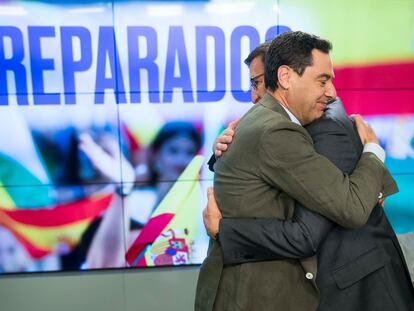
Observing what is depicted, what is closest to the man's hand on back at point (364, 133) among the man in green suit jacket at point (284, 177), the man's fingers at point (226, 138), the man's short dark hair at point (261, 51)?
the man in green suit jacket at point (284, 177)

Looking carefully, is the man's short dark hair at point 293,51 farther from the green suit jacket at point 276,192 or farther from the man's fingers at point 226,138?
the man's fingers at point 226,138

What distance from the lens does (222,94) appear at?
2.71 m

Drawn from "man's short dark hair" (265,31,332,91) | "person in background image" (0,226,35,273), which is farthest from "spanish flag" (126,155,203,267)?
"man's short dark hair" (265,31,332,91)

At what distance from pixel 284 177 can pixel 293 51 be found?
15.8 inches

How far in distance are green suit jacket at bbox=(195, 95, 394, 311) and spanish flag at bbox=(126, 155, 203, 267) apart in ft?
4.70

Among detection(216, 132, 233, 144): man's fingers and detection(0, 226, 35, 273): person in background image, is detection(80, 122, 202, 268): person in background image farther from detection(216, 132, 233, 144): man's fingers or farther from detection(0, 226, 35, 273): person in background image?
detection(216, 132, 233, 144): man's fingers

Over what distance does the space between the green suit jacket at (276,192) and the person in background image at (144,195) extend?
4.76 ft

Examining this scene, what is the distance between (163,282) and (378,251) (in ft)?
6.18

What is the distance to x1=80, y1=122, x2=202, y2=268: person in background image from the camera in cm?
270

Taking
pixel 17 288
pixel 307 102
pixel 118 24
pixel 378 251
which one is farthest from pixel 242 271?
pixel 17 288

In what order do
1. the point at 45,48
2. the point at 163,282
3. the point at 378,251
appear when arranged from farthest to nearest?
the point at 163,282 < the point at 45,48 < the point at 378,251

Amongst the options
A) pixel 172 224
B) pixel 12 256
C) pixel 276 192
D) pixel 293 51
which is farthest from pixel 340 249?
pixel 12 256

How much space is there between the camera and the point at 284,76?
1228mm

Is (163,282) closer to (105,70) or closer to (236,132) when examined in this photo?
(105,70)
